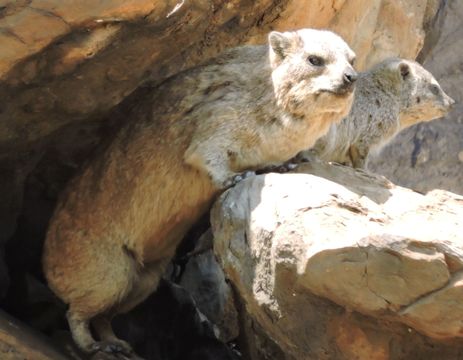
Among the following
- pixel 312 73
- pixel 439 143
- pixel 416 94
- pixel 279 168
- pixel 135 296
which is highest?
pixel 312 73

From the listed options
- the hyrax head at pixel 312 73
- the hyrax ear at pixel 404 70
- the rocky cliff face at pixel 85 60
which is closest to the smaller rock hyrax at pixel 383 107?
the hyrax ear at pixel 404 70

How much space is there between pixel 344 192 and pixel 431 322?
103 centimetres

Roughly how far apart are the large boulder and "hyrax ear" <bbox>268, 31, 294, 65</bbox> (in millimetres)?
1136

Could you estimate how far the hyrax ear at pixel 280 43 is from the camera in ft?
23.2

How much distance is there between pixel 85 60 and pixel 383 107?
3.24 m

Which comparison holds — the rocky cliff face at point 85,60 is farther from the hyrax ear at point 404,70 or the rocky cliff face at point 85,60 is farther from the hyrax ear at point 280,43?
the hyrax ear at point 404,70

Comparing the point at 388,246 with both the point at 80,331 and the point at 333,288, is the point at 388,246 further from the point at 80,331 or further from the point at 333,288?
the point at 80,331

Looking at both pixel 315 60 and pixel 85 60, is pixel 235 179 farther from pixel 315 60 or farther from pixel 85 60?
pixel 85 60

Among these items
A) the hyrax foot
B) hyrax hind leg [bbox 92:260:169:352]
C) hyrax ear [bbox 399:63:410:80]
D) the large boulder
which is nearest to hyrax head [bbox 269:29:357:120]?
the large boulder

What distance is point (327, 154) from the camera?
26.8ft

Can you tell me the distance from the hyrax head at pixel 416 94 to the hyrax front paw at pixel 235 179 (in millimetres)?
2776

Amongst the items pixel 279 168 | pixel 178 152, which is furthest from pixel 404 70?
pixel 178 152

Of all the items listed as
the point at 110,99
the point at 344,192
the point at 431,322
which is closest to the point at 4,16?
the point at 110,99

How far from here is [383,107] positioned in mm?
8859
